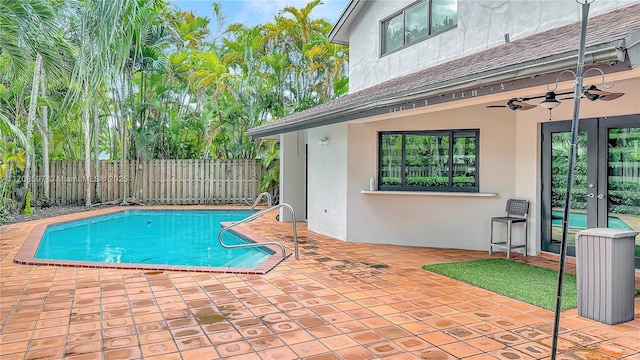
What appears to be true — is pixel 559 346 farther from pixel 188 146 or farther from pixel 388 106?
pixel 188 146

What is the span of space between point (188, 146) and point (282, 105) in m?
5.00

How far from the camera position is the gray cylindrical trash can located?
4.41 meters

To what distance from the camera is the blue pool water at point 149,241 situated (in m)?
8.69

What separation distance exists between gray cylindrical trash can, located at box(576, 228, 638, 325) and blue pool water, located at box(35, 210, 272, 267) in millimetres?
5088

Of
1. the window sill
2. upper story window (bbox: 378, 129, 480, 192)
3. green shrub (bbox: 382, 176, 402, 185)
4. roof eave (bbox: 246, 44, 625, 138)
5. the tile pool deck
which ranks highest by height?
roof eave (bbox: 246, 44, 625, 138)

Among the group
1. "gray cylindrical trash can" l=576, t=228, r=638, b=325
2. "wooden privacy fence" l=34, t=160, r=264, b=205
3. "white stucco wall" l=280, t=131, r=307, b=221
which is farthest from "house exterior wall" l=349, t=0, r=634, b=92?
"wooden privacy fence" l=34, t=160, r=264, b=205

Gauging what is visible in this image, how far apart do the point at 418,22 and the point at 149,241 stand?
8.14 metres

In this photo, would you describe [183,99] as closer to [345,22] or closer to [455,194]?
[345,22]

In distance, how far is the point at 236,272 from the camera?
657 cm

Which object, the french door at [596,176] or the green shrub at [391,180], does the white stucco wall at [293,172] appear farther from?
the french door at [596,176]

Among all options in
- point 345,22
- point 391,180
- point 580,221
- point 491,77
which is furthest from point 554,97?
point 345,22

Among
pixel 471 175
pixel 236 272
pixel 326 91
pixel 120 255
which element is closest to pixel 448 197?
pixel 471 175

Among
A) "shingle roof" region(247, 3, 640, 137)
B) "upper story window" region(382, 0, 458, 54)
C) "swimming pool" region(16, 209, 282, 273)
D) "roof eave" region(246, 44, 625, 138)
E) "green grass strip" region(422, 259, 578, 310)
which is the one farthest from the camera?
"upper story window" region(382, 0, 458, 54)

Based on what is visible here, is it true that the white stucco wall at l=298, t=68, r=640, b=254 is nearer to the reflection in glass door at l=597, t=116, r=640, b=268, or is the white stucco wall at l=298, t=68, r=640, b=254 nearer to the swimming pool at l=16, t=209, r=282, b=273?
the reflection in glass door at l=597, t=116, r=640, b=268
